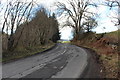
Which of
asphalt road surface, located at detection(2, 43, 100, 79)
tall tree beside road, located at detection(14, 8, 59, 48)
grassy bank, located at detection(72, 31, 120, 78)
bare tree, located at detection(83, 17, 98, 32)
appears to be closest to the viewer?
asphalt road surface, located at detection(2, 43, 100, 79)

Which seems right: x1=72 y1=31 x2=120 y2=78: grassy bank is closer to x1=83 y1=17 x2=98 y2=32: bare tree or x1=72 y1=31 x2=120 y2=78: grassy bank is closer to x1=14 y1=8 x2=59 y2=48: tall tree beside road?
x1=14 y1=8 x2=59 y2=48: tall tree beside road

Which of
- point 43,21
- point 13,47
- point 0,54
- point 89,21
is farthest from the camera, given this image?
point 89,21

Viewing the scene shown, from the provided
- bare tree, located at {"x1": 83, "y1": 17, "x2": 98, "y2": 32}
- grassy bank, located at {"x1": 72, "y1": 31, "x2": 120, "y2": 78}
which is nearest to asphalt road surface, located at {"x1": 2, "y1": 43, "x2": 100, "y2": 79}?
grassy bank, located at {"x1": 72, "y1": 31, "x2": 120, "y2": 78}

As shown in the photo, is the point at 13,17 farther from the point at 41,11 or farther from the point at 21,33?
the point at 41,11

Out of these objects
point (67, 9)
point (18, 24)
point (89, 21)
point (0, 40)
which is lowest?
point (0, 40)

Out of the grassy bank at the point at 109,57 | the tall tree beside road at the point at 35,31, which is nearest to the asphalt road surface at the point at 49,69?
the grassy bank at the point at 109,57

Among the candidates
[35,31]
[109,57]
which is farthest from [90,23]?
[109,57]

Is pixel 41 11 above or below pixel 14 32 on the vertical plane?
above

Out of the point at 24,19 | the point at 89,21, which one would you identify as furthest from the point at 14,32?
the point at 89,21

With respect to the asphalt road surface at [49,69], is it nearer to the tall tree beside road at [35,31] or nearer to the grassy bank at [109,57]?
the grassy bank at [109,57]

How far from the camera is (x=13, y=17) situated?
2311 cm

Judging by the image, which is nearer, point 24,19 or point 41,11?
point 24,19

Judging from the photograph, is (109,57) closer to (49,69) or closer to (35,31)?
(49,69)

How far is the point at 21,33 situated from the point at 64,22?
3559 centimetres
